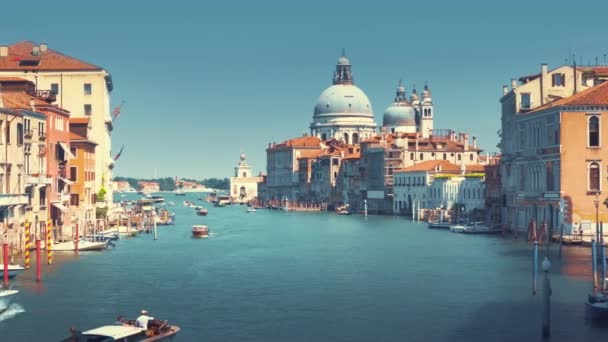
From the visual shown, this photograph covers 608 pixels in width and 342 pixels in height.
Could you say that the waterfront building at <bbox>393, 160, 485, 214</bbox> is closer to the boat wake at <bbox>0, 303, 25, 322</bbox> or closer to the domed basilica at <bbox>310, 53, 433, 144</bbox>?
the domed basilica at <bbox>310, 53, 433, 144</bbox>

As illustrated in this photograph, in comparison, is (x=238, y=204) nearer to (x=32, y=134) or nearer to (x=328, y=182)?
(x=328, y=182)

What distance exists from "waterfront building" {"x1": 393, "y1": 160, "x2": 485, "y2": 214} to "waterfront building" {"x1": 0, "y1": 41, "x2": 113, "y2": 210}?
28.4 metres

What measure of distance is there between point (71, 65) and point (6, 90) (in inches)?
634

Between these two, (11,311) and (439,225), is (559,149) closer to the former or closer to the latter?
(439,225)

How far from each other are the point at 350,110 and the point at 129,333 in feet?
487

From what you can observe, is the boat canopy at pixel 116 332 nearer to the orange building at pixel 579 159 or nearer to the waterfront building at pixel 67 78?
the orange building at pixel 579 159

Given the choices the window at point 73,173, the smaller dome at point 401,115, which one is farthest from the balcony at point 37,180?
the smaller dome at point 401,115

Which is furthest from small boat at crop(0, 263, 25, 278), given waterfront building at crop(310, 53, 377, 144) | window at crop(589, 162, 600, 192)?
waterfront building at crop(310, 53, 377, 144)

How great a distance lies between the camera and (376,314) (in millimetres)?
29109

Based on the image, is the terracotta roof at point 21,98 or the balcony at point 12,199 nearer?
the balcony at point 12,199

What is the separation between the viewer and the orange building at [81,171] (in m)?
55.1

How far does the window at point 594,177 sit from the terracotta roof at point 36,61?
30.2 m

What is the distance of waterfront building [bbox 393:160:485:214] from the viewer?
271 feet

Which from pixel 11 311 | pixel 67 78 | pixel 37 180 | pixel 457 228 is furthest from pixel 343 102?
pixel 11 311
